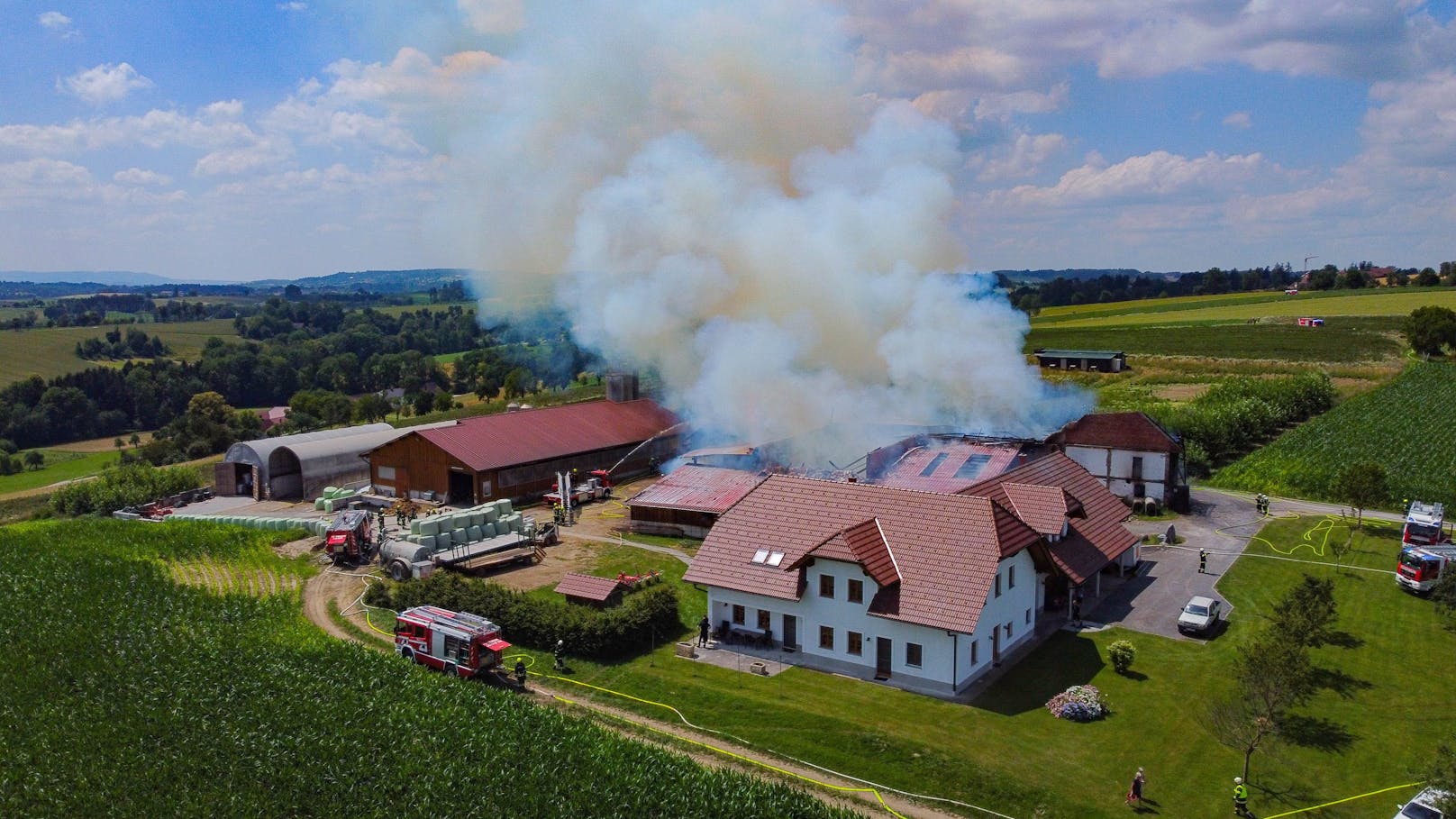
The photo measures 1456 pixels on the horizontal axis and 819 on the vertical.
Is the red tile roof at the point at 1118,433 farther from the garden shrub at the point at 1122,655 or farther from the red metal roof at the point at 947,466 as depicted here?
the garden shrub at the point at 1122,655

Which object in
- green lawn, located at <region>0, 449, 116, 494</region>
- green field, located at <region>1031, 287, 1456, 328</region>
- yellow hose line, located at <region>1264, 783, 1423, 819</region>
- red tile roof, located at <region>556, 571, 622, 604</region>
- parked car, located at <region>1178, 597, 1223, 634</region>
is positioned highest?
green field, located at <region>1031, 287, 1456, 328</region>

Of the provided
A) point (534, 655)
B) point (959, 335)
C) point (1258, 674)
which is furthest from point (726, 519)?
point (959, 335)

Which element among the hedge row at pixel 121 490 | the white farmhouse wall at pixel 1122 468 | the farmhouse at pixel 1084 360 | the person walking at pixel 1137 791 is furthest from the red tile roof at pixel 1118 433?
the farmhouse at pixel 1084 360

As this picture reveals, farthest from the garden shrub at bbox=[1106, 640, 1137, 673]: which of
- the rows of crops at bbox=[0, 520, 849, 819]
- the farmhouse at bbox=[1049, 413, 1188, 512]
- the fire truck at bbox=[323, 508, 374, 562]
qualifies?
the fire truck at bbox=[323, 508, 374, 562]

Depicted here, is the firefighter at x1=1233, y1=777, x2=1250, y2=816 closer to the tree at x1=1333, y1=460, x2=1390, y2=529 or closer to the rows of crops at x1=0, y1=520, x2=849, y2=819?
the rows of crops at x1=0, y1=520, x2=849, y2=819

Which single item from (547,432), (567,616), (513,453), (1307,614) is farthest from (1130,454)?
(513,453)

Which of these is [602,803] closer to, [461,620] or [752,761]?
[752,761]

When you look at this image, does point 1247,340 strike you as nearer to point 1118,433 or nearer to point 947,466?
point 1118,433
